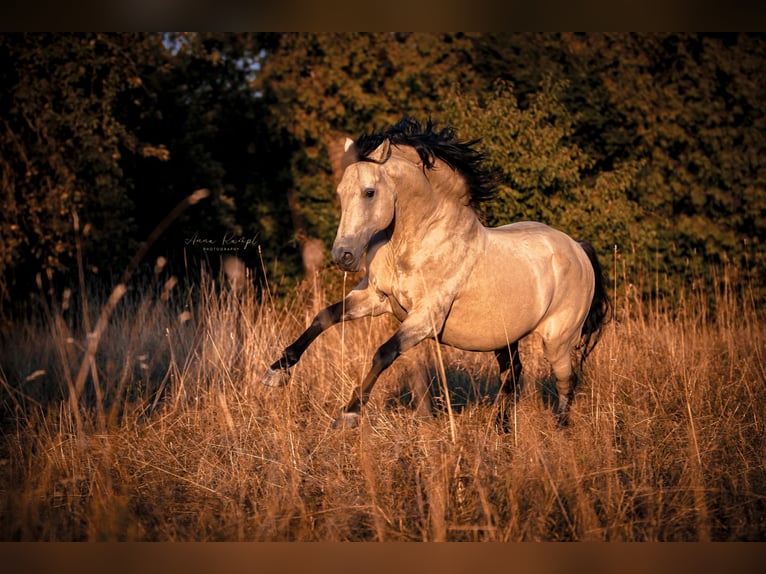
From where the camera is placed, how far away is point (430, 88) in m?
14.0

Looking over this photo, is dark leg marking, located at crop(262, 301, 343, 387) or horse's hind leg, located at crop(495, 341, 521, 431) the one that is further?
horse's hind leg, located at crop(495, 341, 521, 431)

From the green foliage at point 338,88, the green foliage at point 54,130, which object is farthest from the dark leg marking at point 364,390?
the green foliage at point 338,88

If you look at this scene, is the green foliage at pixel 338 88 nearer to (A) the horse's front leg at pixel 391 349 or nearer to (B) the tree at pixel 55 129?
(B) the tree at pixel 55 129

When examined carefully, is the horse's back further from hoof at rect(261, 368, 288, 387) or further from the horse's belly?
hoof at rect(261, 368, 288, 387)

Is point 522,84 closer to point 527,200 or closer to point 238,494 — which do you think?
point 527,200

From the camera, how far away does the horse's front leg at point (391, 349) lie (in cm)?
400

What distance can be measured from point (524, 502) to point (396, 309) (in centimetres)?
Answer: 155

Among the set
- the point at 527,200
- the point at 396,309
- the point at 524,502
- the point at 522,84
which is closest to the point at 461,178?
the point at 396,309

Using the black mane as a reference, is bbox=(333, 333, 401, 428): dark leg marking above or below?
below

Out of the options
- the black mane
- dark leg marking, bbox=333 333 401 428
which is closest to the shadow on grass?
dark leg marking, bbox=333 333 401 428

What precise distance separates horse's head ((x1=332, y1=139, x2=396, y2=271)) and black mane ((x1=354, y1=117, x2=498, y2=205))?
0.70 ft

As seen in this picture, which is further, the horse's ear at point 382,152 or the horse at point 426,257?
the horse's ear at point 382,152

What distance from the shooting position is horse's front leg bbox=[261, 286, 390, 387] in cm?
420

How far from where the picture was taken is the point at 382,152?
165 inches
